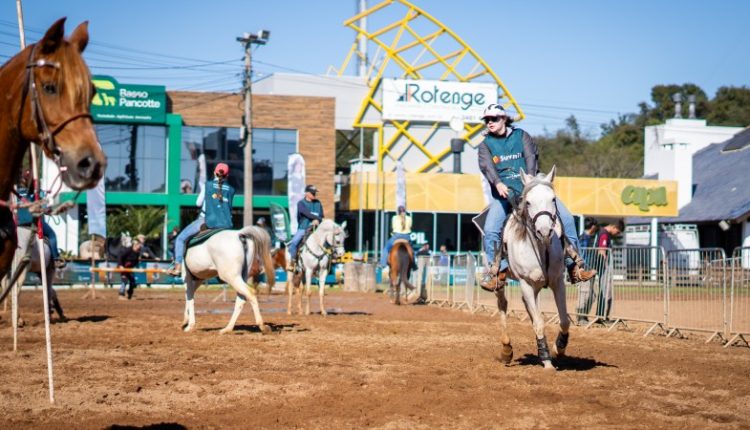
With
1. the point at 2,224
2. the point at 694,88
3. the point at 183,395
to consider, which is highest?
the point at 694,88

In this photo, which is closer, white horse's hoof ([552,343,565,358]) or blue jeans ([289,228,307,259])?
white horse's hoof ([552,343,565,358])

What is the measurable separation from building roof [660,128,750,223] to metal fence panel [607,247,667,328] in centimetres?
2936

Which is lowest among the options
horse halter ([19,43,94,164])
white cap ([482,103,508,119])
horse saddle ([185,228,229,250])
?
horse saddle ([185,228,229,250])

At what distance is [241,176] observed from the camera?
47125mm

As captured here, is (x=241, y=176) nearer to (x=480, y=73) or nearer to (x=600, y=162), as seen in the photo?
(x=480, y=73)

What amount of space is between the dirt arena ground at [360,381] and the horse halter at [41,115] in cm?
311

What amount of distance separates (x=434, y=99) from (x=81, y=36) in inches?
1801

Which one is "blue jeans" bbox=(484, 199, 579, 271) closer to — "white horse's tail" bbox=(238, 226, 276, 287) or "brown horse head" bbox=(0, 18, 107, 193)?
"white horse's tail" bbox=(238, 226, 276, 287)

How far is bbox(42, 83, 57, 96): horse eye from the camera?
15.0 ft

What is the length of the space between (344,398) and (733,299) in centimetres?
890

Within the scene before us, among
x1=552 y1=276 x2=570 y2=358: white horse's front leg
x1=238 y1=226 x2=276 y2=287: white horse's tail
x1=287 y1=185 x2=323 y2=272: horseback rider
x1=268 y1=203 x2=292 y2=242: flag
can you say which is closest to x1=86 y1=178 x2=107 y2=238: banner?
x1=268 y1=203 x2=292 y2=242: flag

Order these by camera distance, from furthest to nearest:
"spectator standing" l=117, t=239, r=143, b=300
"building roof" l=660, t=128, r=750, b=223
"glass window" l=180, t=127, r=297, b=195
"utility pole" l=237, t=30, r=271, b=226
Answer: "glass window" l=180, t=127, r=297, b=195, "building roof" l=660, t=128, r=750, b=223, "utility pole" l=237, t=30, r=271, b=226, "spectator standing" l=117, t=239, r=143, b=300

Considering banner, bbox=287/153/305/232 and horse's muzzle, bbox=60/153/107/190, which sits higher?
banner, bbox=287/153/305/232

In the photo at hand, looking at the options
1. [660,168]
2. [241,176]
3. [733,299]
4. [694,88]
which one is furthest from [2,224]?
[694,88]
